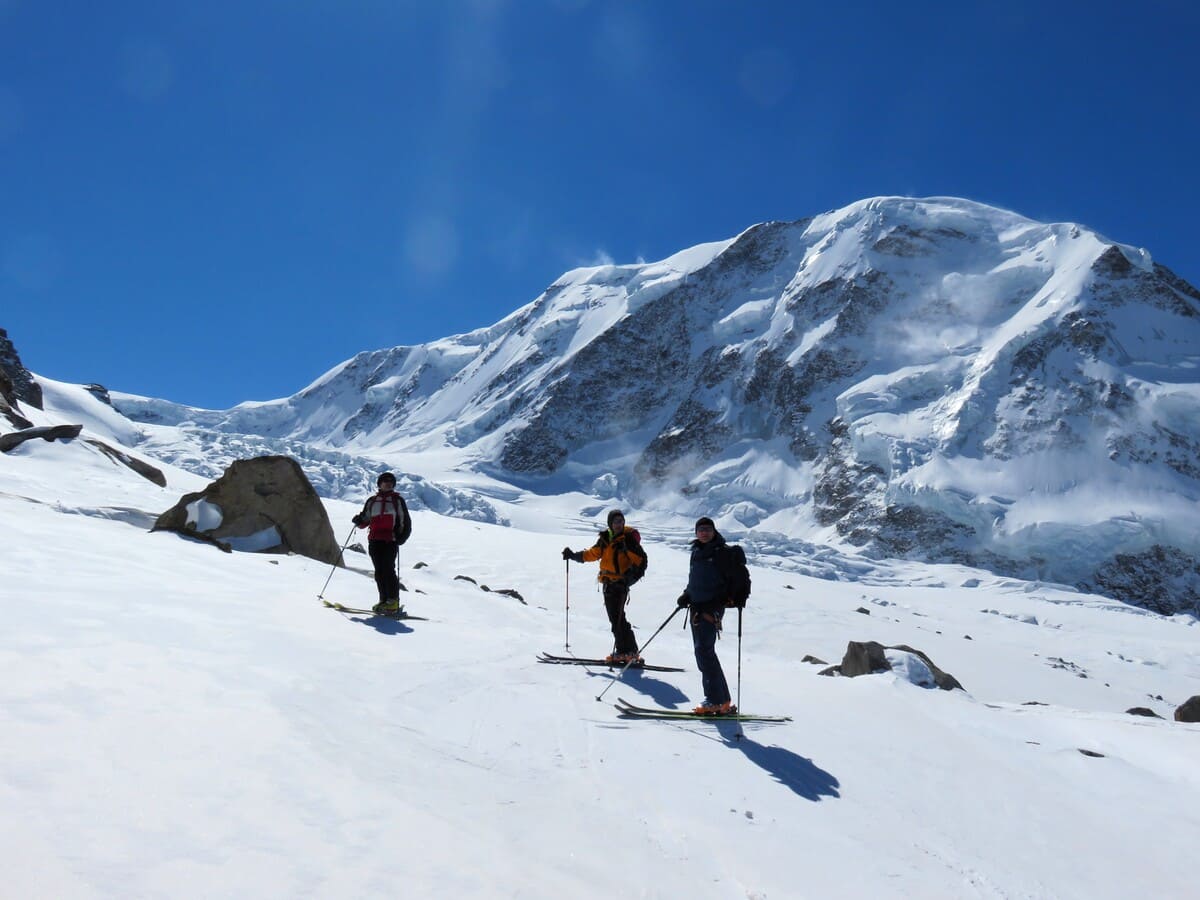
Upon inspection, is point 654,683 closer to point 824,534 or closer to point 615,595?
point 615,595

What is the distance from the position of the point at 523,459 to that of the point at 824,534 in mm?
44729

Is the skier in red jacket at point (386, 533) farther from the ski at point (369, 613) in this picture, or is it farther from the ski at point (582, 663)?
the ski at point (582, 663)

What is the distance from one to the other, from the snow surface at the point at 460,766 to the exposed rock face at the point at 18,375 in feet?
167

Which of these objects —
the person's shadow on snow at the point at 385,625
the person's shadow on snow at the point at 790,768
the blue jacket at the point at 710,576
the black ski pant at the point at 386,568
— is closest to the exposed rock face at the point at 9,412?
the black ski pant at the point at 386,568

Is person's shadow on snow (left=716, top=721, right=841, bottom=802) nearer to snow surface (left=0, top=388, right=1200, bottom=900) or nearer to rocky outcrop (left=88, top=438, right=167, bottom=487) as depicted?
snow surface (left=0, top=388, right=1200, bottom=900)

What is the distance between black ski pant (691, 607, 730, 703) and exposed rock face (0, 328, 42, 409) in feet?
184

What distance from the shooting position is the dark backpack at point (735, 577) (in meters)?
6.93

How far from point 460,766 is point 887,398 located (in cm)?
8802

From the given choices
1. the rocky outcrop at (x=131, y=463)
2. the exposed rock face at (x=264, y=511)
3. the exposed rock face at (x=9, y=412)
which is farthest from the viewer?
the exposed rock face at (x=9, y=412)

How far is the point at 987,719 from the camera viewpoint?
8.52 meters

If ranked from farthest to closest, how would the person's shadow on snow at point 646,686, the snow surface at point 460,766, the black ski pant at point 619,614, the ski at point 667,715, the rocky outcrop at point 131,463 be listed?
the rocky outcrop at point 131,463 → the black ski pant at point 619,614 → the person's shadow on snow at point 646,686 → the ski at point 667,715 → the snow surface at point 460,766

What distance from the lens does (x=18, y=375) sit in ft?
183

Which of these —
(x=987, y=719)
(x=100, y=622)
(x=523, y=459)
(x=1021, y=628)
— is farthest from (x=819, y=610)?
(x=523, y=459)

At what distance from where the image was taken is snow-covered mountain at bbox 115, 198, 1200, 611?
68312 millimetres
